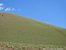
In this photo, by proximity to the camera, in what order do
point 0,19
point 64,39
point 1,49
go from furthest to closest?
point 0,19 < point 64,39 < point 1,49

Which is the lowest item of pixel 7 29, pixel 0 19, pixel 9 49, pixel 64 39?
pixel 9 49

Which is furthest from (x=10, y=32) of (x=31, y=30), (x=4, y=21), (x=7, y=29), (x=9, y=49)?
(x=9, y=49)

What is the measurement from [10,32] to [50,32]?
5750 mm

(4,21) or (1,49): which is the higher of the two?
(4,21)

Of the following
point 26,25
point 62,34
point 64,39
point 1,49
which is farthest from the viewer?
point 26,25

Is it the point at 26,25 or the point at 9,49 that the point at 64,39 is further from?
the point at 9,49

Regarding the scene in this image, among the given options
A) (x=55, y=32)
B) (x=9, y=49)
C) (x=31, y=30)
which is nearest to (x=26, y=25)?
(x=31, y=30)

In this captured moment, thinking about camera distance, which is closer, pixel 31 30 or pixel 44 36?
pixel 44 36

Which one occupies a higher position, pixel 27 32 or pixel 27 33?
pixel 27 32

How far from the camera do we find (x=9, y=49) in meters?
10.9

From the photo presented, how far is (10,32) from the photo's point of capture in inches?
1097

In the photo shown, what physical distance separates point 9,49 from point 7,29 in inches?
723

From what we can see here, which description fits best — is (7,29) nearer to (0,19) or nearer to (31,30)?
(31,30)

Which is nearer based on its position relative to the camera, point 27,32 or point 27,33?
point 27,33
